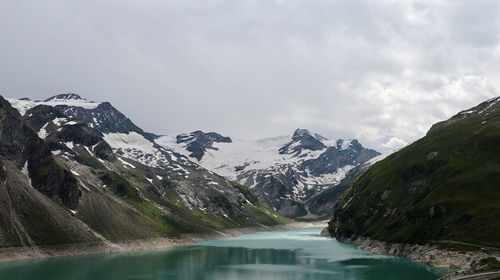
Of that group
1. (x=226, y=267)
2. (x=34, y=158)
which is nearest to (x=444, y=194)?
(x=226, y=267)

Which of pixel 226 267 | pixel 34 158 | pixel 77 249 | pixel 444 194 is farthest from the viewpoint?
pixel 34 158

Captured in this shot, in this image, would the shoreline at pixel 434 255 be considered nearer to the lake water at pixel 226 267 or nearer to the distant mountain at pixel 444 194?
the distant mountain at pixel 444 194

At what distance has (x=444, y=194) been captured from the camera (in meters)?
145

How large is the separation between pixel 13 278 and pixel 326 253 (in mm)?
102616

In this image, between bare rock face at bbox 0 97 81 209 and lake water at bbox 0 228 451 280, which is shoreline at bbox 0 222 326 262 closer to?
lake water at bbox 0 228 451 280

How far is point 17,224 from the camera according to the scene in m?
137

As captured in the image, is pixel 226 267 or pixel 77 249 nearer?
pixel 226 267

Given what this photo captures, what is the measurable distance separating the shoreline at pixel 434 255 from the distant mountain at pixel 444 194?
8.63 ft

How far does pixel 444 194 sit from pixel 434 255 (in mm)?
32342

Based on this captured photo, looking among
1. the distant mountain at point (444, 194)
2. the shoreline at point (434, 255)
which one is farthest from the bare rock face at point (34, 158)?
the distant mountain at point (444, 194)

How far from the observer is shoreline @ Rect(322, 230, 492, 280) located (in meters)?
86.9

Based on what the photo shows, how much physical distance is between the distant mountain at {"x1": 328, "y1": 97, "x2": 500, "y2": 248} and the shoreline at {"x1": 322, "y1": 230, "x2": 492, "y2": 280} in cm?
263

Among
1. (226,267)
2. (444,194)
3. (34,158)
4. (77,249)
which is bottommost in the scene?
(226,267)

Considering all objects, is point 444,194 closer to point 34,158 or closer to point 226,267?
point 226,267
